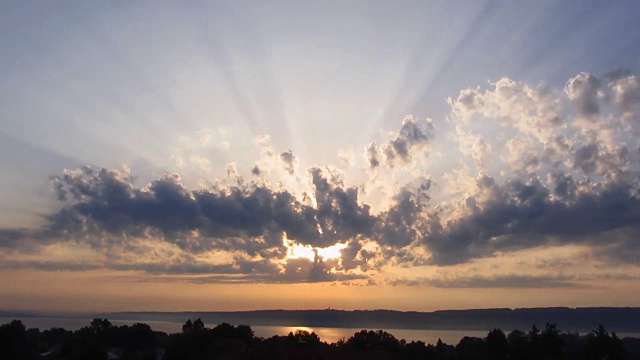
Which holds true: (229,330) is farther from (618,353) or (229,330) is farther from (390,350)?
(618,353)

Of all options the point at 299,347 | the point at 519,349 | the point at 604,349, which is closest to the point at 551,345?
the point at 519,349

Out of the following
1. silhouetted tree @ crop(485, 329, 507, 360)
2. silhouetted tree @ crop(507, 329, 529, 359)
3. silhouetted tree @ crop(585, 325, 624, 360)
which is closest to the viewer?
silhouetted tree @ crop(585, 325, 624, 360)

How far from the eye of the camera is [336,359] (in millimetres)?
53875

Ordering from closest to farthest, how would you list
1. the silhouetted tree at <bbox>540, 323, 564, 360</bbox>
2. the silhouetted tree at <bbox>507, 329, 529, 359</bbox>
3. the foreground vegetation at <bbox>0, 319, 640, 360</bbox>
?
the foreground vegetation at <bbox>0, 319, 640, 360</bbox>
the silhouetted tree at <bbox>540, 323, 564, 360</bbox>
the silhouetted tree at <bbox>507, 329, 529, 359</bbox>

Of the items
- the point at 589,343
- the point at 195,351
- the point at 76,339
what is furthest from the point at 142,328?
the point at 589,343

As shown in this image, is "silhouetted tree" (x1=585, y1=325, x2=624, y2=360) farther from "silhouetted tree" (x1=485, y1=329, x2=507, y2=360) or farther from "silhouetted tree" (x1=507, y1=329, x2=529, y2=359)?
"silhouetted tree" (x1=485, y1=329, x2=507, y2=360)

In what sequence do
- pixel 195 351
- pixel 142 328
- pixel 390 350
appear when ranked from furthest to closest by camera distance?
pixel 142 328
pixel 390 350
pixel 195 351

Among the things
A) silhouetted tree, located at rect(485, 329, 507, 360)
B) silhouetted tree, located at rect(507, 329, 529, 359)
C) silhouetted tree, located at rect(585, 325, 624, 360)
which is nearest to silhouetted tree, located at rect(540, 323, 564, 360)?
silhouetted tree, located at rect(507, 329, 529, 359)

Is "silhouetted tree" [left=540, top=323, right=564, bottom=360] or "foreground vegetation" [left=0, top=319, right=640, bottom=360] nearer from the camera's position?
"foreground vegetation" [left=0, top=319, right=640, bottom=360]

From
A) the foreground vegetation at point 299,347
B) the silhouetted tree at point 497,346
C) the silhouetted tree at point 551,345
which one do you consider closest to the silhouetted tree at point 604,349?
the foreground vegetation at point 299,347

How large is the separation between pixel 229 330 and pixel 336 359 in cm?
3912

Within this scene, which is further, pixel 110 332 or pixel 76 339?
pixel 110 332

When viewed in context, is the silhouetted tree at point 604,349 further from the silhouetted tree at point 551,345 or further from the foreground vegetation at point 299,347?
the silhouetted tree at point 551,345

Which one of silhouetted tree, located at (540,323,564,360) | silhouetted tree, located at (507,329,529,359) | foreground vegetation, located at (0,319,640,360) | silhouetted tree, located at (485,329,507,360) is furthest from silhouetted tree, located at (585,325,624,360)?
silhouetted tree, located at (485,329,507,360)
